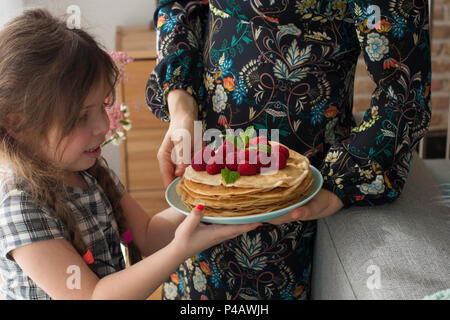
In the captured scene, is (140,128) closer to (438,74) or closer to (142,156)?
(142,156)

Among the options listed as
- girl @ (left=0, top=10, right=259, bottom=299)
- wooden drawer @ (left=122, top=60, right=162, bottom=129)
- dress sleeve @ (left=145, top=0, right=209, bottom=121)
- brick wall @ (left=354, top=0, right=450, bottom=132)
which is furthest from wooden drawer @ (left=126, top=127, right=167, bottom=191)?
girl @ (left=0, top=10, right=259, bottom=299)

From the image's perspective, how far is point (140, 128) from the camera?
270 cm

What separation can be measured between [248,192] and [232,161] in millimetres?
80

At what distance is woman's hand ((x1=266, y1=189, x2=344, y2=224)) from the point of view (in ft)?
3.11

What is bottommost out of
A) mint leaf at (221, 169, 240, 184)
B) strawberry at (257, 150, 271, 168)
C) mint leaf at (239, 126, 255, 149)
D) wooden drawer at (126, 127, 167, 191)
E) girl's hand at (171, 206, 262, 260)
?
wooden drawer at (126, 127, 167, 191)

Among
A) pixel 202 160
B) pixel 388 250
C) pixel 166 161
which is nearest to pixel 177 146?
pixel 166 161

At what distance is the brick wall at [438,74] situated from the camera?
241 cm

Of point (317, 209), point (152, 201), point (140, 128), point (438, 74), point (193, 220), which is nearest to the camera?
point (193, 220)

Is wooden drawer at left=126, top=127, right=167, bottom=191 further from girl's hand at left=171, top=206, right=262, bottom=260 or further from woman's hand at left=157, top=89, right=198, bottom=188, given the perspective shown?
girl's hand at left=171, top=206, right=262, bottom=260

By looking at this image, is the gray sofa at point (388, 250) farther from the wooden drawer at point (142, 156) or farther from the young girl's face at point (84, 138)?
the wooden drawer at point (142, 156)

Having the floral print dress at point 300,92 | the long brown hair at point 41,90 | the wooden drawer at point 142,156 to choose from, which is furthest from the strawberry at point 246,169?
the wooden drawer at point 142,156

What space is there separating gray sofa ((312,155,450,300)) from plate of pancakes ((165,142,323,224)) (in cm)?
16

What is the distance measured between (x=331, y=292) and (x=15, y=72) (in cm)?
77
